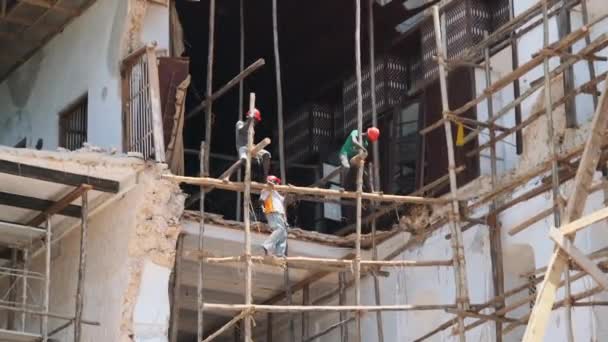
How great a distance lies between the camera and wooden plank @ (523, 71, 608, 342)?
13.3 metres

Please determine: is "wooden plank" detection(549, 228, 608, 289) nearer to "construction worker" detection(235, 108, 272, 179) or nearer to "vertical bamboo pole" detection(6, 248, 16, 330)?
"construction worker" detection(235, 108, 272, 179)

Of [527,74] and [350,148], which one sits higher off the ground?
[527,74]

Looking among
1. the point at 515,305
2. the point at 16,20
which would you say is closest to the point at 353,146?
the point at 515,305

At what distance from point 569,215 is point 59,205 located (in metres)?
7.44

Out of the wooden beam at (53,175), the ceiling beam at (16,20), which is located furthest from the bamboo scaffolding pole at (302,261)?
the ceiling beam at (16,20)

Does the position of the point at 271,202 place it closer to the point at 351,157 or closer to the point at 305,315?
the point at 351,157

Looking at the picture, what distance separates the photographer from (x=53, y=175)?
18.4m

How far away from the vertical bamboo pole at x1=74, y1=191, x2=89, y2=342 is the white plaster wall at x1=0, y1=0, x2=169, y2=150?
5.59 ft

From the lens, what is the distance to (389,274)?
2105cm

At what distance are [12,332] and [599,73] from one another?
7830mm

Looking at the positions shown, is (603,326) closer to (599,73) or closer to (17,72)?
(599,73)

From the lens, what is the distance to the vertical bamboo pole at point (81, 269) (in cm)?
1814

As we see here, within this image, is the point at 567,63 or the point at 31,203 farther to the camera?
the point at 31,203

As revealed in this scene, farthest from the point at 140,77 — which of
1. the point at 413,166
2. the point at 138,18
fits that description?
the point at 413,166
